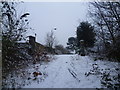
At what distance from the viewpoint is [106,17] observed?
10.4 metres

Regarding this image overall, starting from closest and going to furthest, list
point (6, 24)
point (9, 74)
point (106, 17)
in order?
point (9, 74), point (6, 24), point (106, 17)

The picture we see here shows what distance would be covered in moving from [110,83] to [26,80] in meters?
3.11

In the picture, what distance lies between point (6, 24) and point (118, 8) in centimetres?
658

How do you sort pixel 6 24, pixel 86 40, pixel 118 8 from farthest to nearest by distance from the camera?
pixel 86 40, pixel 118 8, pixel 6 24

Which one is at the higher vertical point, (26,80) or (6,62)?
(6,62)

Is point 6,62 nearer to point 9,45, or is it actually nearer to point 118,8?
point 9,45

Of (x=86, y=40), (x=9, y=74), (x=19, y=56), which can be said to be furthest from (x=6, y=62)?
(x=86, y=40)

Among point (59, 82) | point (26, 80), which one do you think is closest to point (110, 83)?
point (59, 82)

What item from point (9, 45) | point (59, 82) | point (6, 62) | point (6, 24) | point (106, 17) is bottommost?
point (59, 82)

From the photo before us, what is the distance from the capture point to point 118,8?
885 centimetres

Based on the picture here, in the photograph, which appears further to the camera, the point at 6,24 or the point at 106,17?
the point at 106,17

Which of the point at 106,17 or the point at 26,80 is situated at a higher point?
the point at 106,17

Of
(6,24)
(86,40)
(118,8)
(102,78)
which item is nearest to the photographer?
(102,78)

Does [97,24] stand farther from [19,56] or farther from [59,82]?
[59,82]
